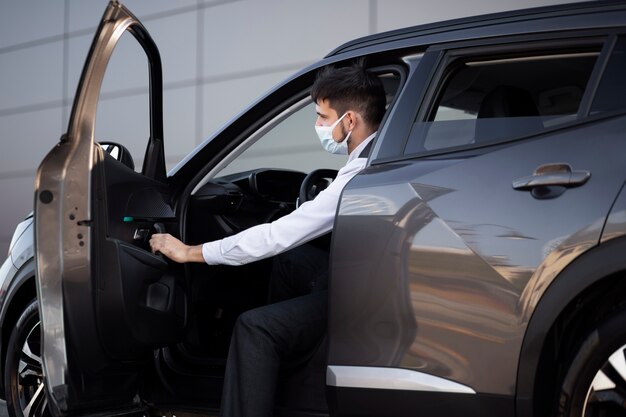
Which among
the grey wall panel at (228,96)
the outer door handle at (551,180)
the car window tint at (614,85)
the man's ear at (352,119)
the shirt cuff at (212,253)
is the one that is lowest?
the outer door handle at (551,180)

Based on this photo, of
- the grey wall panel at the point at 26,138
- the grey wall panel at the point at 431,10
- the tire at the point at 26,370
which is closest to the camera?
the tire at the point at 26,370

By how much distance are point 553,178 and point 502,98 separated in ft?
1.54

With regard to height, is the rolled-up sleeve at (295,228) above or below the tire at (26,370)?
above

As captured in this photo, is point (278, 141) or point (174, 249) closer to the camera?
point (174, 249)

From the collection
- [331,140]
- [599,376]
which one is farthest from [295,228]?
[599,376]

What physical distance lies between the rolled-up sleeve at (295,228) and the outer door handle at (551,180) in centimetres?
74

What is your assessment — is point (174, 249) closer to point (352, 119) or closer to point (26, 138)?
point (352, 119)

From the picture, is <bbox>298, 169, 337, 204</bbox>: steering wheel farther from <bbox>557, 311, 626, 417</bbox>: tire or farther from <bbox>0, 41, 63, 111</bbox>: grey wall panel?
<bbox>0, 41, 63, 111</bbox>: grey wall panel

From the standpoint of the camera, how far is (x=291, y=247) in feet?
10.6

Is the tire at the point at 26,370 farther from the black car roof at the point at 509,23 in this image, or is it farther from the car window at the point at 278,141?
the black car roof at the point at 509,23

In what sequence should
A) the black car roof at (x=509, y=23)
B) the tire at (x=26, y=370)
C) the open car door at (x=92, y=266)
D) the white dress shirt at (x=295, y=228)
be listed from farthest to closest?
the tire at (x=26, y=370) → the white dress shirt at (x=295, y=228) → the open car door at (x=92, y=266) → the black car roof at (x=509, y=23)

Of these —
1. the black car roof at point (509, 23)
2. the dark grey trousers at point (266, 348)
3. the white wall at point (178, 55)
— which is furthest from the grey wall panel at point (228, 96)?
the dark grey trousers at point (266, 348)

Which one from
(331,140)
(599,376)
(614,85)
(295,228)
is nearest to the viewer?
(599,376)

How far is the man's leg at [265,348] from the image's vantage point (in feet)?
10.1
